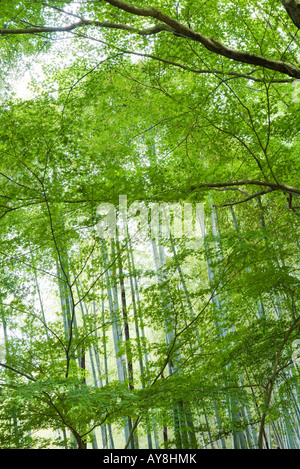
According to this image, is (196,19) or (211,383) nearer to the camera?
(211,383)

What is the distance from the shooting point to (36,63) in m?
5.23

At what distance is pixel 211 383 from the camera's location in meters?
3.38

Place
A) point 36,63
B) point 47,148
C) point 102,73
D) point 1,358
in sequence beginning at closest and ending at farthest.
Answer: point 47,148, point 1,358, point 102,73, point 36,63

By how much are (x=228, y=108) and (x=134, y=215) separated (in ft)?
4.62

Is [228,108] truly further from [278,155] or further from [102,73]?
[102,73]

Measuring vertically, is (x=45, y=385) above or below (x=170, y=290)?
below

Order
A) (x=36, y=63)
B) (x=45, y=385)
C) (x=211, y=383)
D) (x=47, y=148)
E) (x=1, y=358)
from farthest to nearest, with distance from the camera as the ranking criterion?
(x=36, y=63)
(x=1, y=358)
(x=211, y=383)
(x=47, y=148)
(x=45, y=385)

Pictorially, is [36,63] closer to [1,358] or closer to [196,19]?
[196,19]

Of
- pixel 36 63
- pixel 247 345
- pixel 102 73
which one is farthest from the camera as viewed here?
pixel 36 63

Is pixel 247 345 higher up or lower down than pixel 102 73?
lower down

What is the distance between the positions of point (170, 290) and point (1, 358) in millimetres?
1724

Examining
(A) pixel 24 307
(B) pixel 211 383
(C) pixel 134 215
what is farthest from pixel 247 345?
(A) pixel 24 307

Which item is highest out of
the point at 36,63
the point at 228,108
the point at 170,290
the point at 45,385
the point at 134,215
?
the point at 36,63

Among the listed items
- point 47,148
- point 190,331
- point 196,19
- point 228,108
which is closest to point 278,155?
point 228,108
